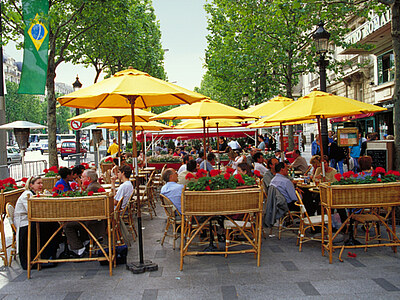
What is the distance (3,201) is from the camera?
574cm

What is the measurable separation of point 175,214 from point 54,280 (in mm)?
2114

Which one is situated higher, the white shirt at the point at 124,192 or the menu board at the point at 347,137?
the menu board at the point at 347,137

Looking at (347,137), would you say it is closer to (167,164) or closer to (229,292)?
(167,164)

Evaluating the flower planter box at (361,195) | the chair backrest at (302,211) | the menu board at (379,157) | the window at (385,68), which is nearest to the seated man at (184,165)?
the chair backrest at (302,211)

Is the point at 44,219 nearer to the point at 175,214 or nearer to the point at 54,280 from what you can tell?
the point at 54,280

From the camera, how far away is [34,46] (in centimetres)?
1076

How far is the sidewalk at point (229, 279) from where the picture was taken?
4.41 meters

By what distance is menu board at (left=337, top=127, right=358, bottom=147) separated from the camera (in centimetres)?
1243

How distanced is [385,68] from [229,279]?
21.4 meters

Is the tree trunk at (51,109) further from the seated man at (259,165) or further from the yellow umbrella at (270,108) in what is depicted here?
the seated man at (259,165)

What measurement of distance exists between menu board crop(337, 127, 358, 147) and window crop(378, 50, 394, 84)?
11.1 metres

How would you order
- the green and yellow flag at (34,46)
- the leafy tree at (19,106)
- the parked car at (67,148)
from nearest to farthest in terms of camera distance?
the green and yellow flag at (34,46) → the parked car at (67,148) → the leafy tree at (19,106)

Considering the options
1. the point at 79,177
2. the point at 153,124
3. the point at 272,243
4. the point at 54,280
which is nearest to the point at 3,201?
the point at 54,280

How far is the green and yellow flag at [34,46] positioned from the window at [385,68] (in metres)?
18.3
